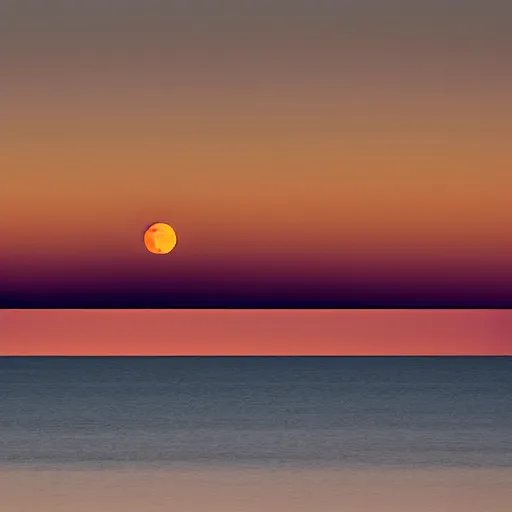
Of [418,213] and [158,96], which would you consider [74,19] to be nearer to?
[158,96]

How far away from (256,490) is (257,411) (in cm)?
132

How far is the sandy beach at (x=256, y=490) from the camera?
2.81 m

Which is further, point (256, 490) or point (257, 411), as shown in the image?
point (257, 411)

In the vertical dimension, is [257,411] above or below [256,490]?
above

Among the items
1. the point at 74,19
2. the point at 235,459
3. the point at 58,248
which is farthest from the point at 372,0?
the point at 235,459

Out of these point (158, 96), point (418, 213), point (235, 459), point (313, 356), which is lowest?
point (235, 459)

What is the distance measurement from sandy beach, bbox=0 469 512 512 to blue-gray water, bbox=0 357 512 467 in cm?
15

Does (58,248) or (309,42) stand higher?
(309,42)

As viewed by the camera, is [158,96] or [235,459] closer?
[235,459]

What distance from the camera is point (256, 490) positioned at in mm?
2996

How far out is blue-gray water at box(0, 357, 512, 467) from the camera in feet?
11.4

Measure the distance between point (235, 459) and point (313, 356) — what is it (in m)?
2.81

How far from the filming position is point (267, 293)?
622 cm

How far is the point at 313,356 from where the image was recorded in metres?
6.18
